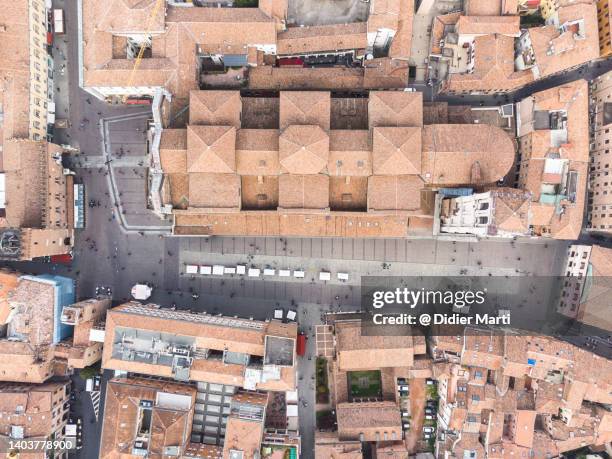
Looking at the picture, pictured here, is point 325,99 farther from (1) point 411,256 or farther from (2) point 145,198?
(2) point 145,198

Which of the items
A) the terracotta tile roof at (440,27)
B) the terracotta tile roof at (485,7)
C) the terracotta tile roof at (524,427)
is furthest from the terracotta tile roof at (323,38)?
the terracotta tile roof at (524,427)

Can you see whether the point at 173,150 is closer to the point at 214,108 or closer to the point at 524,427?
the point at 214,108

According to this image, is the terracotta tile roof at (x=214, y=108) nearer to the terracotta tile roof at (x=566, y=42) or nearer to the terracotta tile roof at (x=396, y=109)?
the terracotta tile roof at (x=396, y=109)

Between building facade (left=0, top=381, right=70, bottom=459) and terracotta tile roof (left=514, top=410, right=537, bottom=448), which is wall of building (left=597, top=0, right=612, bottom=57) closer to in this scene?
terracotta tile roof (left=514, top=410, right=537, bottom=448)

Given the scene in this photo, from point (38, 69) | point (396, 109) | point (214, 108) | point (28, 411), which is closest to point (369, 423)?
point (396, 109)

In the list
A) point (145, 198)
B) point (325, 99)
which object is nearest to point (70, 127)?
point (145, 198)

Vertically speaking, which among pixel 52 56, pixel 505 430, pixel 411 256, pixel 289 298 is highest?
pixel 52 56

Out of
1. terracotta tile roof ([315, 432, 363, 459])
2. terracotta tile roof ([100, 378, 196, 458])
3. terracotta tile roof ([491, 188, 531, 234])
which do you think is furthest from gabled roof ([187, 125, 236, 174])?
terracotta tile roof ([315, 432, 363, 459])
